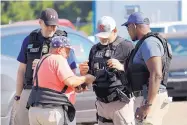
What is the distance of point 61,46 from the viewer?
5207 mm

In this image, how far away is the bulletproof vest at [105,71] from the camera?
18.2 ft

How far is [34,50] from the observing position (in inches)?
231

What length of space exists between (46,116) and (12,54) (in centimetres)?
334

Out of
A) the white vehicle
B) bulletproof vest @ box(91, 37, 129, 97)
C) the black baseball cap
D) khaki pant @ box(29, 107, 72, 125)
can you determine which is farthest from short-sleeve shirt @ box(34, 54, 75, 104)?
the white vehicle

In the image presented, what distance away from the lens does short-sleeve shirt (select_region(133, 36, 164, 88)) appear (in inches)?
199

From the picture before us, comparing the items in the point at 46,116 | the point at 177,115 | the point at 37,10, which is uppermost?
the point at 46,116

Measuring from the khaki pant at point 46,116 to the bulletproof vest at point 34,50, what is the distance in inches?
28.9

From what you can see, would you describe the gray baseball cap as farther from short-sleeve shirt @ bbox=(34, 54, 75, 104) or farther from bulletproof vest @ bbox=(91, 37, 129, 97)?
short-sleeve shirt @ bbox=(34, 54, 75, 104)

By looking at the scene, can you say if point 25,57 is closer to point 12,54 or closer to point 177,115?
point 12,54

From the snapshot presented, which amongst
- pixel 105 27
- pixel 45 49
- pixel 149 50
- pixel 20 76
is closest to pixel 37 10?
pixel 20 76

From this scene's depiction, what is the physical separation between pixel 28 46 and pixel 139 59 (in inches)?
51.8

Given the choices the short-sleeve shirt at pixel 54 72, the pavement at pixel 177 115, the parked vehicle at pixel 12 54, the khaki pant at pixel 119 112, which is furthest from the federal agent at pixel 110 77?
the pavement at pixel 177 115

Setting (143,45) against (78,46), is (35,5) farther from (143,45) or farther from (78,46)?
(143,45)

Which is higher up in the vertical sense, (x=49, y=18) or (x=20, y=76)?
(x=49, y=18)
